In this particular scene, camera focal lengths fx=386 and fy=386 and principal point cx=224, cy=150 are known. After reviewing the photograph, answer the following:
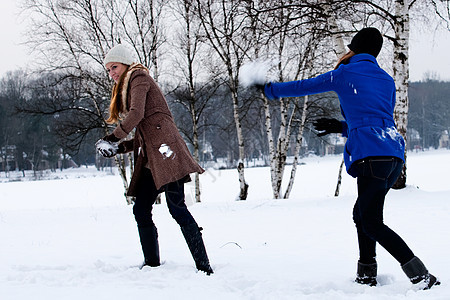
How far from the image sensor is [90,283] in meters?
2.60

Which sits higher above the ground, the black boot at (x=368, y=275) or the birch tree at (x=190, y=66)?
the birch tree at (x=190, y=66)

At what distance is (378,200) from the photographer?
231 cm

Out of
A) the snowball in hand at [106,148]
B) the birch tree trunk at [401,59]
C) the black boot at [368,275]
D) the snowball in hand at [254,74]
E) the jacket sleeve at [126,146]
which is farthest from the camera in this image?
the birch tree trunk at [401,59]

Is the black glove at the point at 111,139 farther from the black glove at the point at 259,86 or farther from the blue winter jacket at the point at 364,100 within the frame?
the blue winter jacket at the point at 364,100

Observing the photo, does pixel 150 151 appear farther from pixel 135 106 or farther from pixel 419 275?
pixel 419 275

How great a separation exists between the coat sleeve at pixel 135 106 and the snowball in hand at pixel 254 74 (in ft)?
2.37

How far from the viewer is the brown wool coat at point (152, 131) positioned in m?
2.76

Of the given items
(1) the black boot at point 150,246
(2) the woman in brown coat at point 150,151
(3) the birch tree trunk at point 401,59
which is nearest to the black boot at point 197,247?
(2) the woman in brown coat at point 150,151

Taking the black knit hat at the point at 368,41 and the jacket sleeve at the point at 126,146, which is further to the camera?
the jacket sleeve at the point at 126,146

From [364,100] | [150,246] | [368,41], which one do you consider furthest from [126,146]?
[368,41]

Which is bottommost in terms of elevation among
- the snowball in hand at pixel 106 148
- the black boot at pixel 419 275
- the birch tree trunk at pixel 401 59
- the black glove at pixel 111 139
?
the black boot at pixel 419 275

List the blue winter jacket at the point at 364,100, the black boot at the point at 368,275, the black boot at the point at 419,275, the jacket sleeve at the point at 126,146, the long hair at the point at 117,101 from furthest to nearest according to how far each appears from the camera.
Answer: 1. the jacket sleeve at the point at 126,146
2. the long hair at the point at 117,101
3. the black boot at the point at 368,275
4. the blue winter jacket at the point at 364,100
5. the black boot at the point at 419,275

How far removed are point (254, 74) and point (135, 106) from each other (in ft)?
2.86

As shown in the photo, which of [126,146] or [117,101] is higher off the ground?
[117,101]
